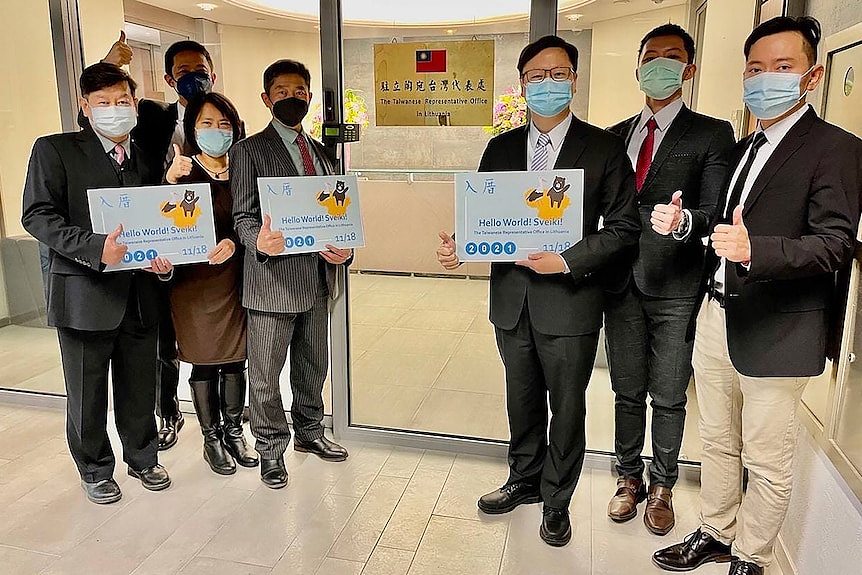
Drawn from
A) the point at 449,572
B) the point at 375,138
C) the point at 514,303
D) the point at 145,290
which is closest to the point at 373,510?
the point at 449,572

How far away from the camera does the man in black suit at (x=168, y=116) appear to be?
281cm

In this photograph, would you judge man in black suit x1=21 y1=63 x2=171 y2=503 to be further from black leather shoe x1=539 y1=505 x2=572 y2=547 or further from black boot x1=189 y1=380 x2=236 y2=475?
black leather shoe x1=539 y1=505 x2=572 y2=547

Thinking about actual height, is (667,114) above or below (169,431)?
above

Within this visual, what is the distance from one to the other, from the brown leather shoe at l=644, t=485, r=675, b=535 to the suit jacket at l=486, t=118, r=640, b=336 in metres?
0.76

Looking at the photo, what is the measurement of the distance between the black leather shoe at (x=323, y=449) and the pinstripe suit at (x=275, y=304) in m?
0.19

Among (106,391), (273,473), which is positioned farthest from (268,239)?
(273,473)

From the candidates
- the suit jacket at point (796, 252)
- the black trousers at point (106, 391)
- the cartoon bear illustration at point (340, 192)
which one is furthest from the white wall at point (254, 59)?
the suit jacket at point (796, 252)

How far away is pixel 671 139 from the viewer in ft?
7.52

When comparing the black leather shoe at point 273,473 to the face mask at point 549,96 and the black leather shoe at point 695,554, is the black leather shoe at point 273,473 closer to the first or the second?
the black leather shoe at point 695,554

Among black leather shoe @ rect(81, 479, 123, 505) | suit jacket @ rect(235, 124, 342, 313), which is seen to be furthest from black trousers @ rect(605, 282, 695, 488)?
black leather shoe @ rect(81, 479, 123, 505)

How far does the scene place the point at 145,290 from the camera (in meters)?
2.59

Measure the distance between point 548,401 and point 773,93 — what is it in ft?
4.38

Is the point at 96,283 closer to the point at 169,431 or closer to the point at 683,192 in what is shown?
the point at 169,431

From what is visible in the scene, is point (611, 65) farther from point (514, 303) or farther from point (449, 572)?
point (449, 572)
